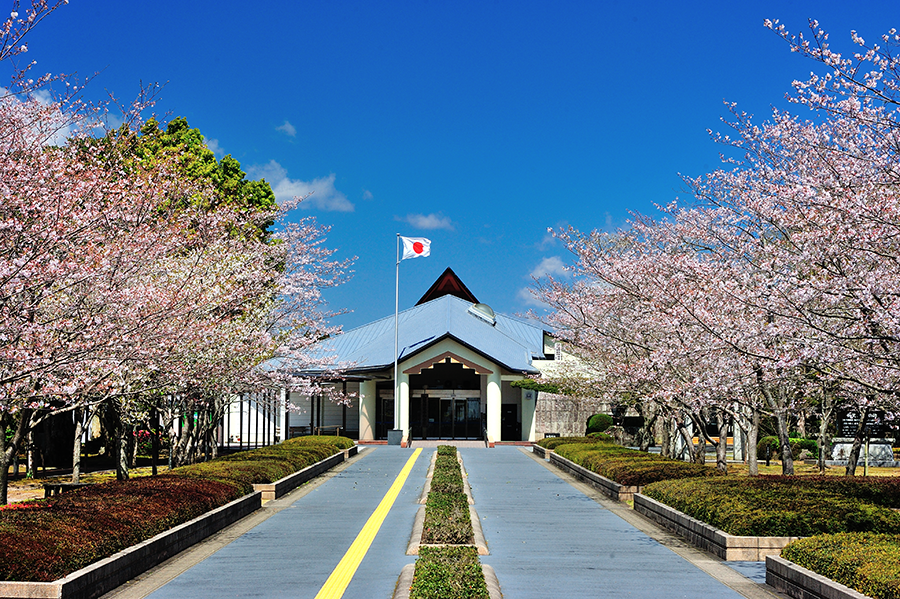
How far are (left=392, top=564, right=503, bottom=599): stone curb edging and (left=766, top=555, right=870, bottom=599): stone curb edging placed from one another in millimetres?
3090

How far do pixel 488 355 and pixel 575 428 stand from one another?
684 cm

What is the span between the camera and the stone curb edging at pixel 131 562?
7359mm

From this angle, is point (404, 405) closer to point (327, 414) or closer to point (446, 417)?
point (446, 417)

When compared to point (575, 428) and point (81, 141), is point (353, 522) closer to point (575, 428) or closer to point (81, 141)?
point (81, 141)

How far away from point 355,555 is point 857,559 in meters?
6.03

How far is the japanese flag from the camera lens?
147ft

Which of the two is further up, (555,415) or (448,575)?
(555,415)

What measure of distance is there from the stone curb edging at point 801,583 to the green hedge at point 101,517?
749 cm

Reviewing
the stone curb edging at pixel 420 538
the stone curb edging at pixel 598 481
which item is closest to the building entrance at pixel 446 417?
the stone curb edging at pixel 598 481

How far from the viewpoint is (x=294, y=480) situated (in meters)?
19.5

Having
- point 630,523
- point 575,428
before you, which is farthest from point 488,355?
point 630,523

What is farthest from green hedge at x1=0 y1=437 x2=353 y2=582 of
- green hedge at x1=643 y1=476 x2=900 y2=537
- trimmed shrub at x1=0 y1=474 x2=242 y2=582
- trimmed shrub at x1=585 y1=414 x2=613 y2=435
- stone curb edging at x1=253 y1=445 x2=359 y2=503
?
trimmed shrub at x1=585 y1=414 x2=613 y2=435

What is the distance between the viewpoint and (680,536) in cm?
1238

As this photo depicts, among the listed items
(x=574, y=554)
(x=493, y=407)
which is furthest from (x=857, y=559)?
(x=493, y=407)
